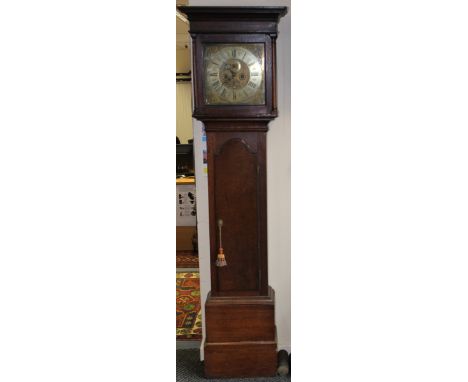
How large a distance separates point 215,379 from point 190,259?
190 centimetres

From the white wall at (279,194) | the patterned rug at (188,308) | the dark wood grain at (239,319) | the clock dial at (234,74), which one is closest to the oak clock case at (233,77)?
the clock dial at (234,74)

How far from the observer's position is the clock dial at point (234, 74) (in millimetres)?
1750

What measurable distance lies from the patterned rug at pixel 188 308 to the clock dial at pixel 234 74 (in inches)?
57.5

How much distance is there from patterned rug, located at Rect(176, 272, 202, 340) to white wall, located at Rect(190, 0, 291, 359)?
17.0 inches

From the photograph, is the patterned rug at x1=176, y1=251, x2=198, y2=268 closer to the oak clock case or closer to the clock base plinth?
the clock base plinth

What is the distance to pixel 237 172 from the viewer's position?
1.85 meters

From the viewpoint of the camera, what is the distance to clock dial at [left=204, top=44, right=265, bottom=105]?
175 centimetres

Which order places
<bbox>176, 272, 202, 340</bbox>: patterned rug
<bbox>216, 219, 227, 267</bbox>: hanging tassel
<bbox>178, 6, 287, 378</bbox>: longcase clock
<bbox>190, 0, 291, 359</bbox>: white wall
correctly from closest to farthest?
<bbox>178, 6, 287, 378</bbox>: longcase clock < <bbox>216, 219, 227, 267</bbox>: hanging tassel < <bbox>190, 0, 291, 359</bbox>: white wall < <bbox>176, 272, 202, 340</bbox>: patterned rug

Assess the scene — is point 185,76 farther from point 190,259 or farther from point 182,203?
point 190,259

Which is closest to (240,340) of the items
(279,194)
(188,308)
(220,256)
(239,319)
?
(239,319)

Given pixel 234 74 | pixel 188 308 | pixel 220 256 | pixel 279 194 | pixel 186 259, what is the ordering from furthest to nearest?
pixel 186 259 → pixel 188 308 → pixel 279 194 → pixel 220 256 → pixel 234 74

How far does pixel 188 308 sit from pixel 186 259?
1.01 meters

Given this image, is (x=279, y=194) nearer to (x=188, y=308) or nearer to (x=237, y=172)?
(x=237, y=172)

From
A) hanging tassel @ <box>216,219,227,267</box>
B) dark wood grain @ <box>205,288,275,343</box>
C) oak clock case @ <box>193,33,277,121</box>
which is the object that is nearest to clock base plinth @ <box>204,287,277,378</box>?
dark wood grain @ <box>205,288,275,343</box>
